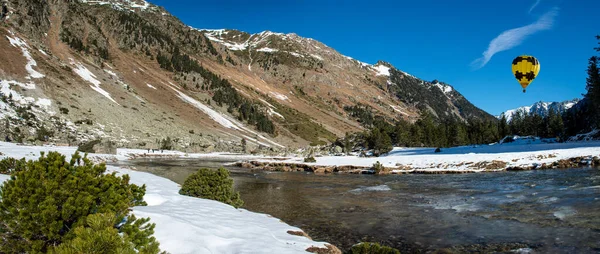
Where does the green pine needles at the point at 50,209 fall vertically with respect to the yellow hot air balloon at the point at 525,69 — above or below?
below

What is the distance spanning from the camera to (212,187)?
14.5 metres

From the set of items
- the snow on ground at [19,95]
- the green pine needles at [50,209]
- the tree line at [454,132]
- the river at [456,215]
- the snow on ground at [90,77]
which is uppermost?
the snow on ground at [90,77]

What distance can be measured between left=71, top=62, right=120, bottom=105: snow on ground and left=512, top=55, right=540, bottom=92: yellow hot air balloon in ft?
291

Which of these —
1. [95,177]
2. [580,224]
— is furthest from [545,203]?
[95,177]

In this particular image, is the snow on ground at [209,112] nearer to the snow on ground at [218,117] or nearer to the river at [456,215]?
the snow on ground at [218,117]

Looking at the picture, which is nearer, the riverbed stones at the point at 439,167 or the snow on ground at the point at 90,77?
the riverbed stones at the point at 439,167

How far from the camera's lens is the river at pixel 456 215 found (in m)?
10.2

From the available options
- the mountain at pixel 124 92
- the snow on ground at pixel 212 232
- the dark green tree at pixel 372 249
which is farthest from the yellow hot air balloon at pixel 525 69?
the mountain at pixel 124 92

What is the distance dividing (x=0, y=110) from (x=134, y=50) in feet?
322

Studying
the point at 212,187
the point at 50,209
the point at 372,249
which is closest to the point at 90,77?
the point at 212,187

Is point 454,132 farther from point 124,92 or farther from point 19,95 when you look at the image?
point 19,95

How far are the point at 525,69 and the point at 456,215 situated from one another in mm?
25218

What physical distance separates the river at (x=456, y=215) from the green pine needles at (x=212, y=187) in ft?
7.66

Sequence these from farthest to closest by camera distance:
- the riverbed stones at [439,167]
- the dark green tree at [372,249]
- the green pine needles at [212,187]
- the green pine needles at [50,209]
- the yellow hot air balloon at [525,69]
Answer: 1. the yellow hot air balloon at [525,69]
2. the riverbed stones at [439,167]
3. the green pine needles at [212,187]
4. the dark green tree at [372,249]
5. the green pine needles at [50,209]
